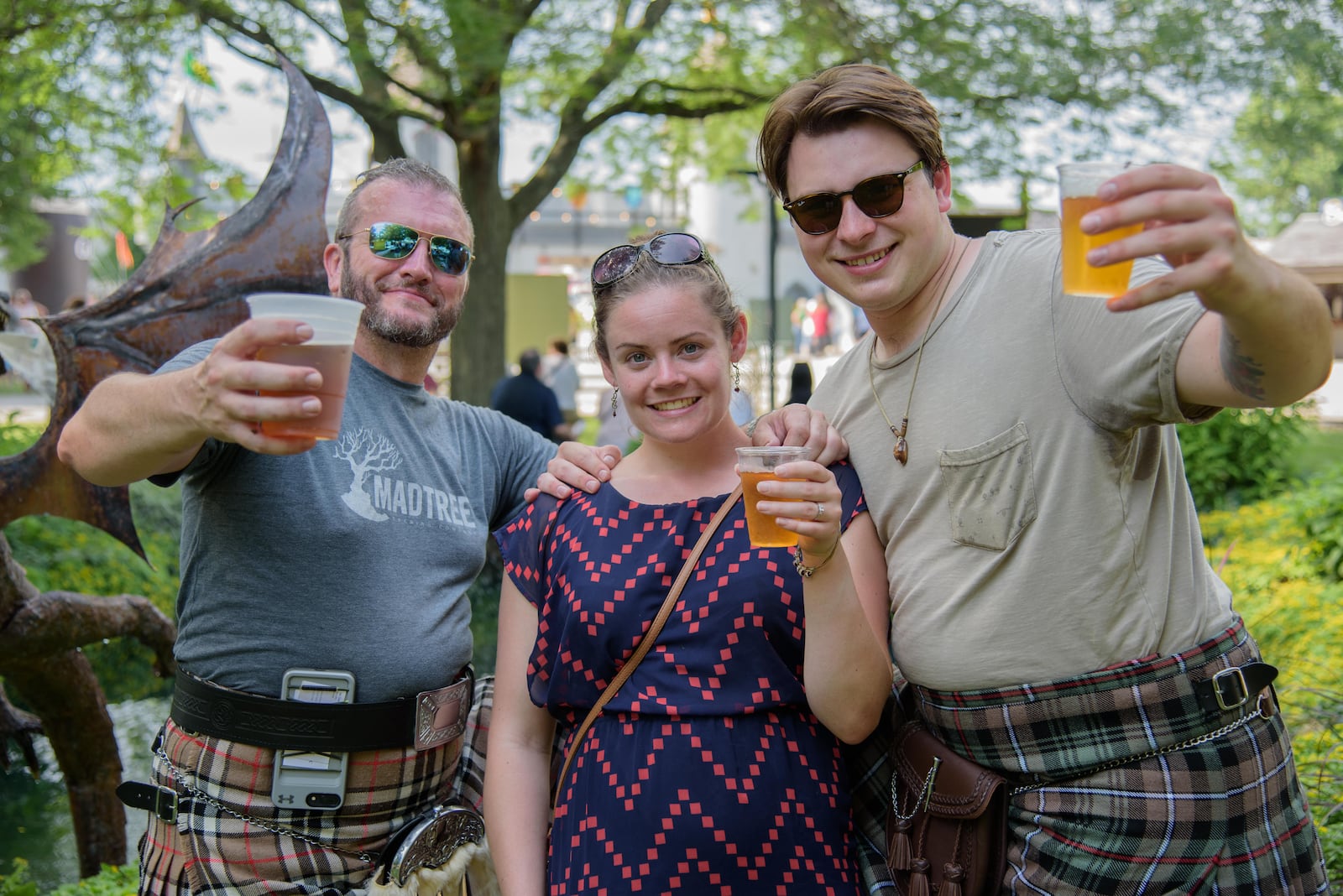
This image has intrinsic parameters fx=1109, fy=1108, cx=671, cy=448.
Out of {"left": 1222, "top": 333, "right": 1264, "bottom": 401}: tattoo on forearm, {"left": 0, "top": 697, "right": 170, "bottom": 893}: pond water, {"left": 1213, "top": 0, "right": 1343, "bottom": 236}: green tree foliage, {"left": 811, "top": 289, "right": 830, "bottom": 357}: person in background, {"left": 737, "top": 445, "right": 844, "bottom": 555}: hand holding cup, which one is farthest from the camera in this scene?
{"left": 811, "top": 289, "right": 830, "bottom": 357}: person in background

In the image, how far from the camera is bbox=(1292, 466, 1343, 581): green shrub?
21.3 feet

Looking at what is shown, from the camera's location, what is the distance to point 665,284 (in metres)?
2.31

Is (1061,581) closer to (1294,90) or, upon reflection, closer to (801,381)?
(801,381)

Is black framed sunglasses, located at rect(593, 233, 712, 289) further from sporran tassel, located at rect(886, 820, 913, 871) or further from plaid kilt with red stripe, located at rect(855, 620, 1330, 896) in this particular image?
sporran tassel, located at rect(886, 820, 913, 871)

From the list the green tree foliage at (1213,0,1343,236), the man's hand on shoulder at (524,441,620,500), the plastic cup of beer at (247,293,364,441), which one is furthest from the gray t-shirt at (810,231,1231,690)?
the green tree foliage at (1213,0,1343,236)

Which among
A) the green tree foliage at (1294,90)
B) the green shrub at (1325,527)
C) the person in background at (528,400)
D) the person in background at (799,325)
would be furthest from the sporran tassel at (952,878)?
the person in background at (799,325)

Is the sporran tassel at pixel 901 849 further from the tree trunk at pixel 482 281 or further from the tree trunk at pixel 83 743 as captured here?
the tree trunk at pixel 482 281

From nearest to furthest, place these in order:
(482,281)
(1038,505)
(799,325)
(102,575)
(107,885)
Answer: (1038,505)
(107,885)
(102,575)
(482,281)
(799,325)

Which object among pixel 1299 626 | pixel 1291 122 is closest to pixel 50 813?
pixel 1299 626

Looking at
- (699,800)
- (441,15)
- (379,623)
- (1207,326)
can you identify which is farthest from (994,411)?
(441,15)

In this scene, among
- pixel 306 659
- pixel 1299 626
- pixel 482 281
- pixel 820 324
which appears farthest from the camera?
pixel 820 324

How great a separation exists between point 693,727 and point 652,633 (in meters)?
0.20

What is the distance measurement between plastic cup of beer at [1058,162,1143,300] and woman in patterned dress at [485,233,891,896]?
0.52 meters

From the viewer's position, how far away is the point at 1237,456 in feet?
33.4
